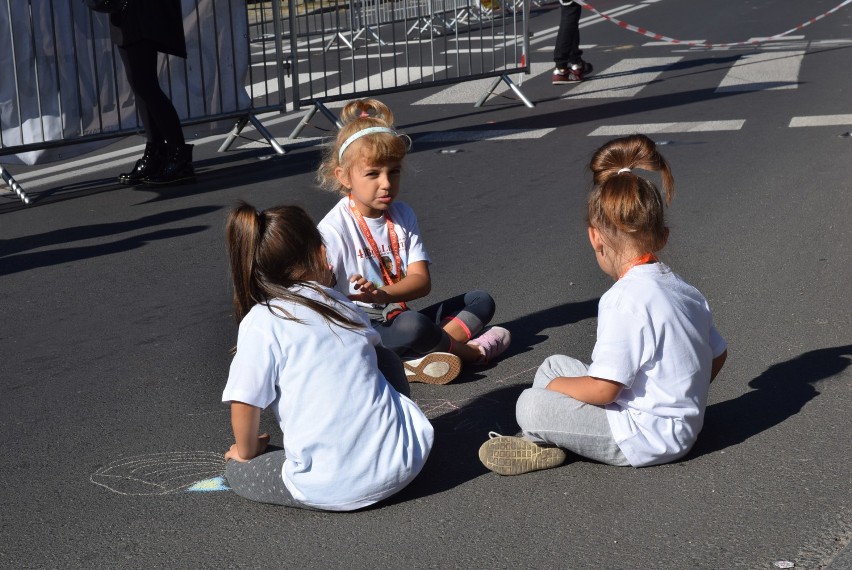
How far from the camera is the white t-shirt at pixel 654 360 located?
3.38 m

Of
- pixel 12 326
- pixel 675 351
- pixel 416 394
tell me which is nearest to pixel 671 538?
pixel 675 351

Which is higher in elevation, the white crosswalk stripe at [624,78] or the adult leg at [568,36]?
the adult leg at [568,36]

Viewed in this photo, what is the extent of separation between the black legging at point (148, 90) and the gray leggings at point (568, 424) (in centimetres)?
541

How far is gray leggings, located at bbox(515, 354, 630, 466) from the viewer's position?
3.53 metres

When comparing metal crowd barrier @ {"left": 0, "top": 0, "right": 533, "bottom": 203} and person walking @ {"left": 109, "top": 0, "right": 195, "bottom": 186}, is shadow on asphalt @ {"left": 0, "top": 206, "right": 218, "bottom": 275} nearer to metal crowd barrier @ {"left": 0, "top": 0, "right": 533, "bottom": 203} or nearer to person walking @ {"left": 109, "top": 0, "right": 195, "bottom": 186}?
person walking @ {"left": 109, "top": 0, "right": 195, "bottom": 186}

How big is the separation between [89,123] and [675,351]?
671cm

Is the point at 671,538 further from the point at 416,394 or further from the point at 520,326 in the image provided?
the point at 520,326

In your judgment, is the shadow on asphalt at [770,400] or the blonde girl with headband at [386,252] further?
the blonde girl with headband at [386,252]

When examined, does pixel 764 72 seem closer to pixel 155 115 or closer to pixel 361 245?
pixel 155 115

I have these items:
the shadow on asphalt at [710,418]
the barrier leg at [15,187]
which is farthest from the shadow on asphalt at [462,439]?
the barrier leg at [15,187]

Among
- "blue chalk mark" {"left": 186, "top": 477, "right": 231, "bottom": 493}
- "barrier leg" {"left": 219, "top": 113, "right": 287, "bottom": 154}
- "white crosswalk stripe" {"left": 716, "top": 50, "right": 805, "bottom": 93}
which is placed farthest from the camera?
"white crosswalk stripe" {"left": 716, "top": 50, "right": 805, "bottom": 93}

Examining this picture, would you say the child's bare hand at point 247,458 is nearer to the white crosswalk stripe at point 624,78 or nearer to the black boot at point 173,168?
the black boot at point 173,168

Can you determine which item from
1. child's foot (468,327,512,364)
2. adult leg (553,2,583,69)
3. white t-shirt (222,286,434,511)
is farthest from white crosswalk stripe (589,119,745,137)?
white t-shirt (222,286,434,511)

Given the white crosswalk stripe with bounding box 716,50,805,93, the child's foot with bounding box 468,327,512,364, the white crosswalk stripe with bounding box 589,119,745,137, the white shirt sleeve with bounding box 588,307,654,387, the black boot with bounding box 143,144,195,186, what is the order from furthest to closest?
the white crosswalk stripe with bounding box 716,50,805,93
the white crosswalk stripe with bounding box 589,119,745,137
the black boot with bounding box 143,144,195,186
the child's foot with bounding box 468,327,512,364
the white shirt sleeve with bounding box 588,307,654,387
